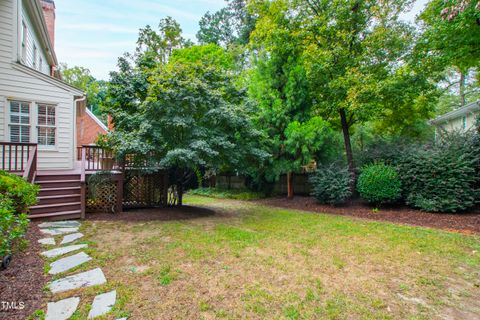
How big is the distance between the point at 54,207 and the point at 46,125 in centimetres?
332

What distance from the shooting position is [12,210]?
10.5 ft

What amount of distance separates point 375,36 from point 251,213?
7.39m

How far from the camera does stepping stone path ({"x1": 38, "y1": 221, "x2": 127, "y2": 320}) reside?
2334mm

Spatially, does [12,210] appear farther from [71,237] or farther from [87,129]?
[87,129]

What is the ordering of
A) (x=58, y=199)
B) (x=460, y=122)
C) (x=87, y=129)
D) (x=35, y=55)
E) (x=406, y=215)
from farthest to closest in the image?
1. (x=87, y=129)
2. (x=460, y=122)
3. (x=35, y=55)
4. (x=406, y=215)
5. (x=58, y=199)

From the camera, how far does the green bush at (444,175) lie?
6969mm

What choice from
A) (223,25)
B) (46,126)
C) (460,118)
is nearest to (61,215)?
(46,126)

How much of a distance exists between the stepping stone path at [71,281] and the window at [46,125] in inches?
173

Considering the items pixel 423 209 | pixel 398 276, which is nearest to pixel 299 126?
pixel 423 209

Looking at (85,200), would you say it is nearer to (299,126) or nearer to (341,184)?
(299,126)

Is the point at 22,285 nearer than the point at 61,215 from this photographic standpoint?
Yes

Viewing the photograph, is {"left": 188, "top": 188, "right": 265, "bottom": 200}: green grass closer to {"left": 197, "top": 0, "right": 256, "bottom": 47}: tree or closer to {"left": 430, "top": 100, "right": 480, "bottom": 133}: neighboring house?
{"left": 430, "top": 100, "right": 480, "bottom": 133}: neighboring house

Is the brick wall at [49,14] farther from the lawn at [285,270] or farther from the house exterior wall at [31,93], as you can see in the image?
the lawn at [285,270]

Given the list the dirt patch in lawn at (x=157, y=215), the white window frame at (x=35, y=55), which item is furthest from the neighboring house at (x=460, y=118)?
the white window frame at (x=35, y=55)
